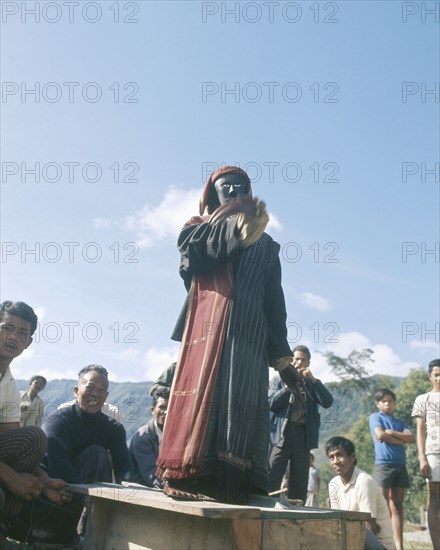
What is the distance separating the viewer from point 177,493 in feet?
11.1

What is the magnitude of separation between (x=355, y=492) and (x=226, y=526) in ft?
8.88

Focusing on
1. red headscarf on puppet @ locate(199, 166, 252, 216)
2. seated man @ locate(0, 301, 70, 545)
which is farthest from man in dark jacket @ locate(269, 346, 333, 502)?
seated man @ locate(0, 301, 70, 545)

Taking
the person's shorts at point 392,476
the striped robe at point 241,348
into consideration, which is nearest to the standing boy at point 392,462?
the person's shorts at point 392,476

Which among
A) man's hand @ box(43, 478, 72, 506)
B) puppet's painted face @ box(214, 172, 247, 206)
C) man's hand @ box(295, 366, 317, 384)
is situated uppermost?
puppet's painted face @ box(214, 172, 247, 206)

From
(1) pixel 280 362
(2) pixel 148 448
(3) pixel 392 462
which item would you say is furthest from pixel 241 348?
(3) pixel 392 462

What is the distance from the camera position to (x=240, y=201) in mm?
4027

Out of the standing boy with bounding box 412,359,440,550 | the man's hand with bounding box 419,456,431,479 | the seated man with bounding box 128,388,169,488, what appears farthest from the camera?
the man's hand with bounding box 419,456,431,479

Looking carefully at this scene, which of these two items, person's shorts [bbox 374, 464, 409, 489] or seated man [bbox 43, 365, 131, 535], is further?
person's shorts [bbox 374, 464, 409, 489]

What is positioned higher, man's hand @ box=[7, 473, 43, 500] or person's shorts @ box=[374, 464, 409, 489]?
person's shorts @ box=[374, 464, 409, 489]

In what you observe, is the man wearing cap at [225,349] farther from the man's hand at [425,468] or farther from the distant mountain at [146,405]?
the man's hand at [425,468]

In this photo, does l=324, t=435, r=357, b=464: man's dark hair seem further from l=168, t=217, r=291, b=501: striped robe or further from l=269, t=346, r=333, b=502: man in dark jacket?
l=168, t=217, r=291, b=501: striped robe

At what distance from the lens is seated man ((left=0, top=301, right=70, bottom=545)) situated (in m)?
3.52

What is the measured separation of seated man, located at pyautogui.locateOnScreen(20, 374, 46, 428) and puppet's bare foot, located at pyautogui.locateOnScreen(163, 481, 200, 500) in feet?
21.5

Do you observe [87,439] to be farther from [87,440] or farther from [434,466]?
[434,466]
